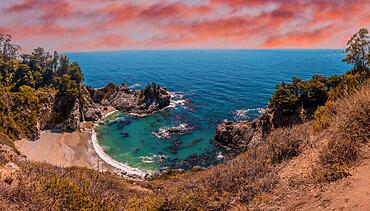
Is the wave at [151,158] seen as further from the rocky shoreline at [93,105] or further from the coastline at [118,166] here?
the rocky shoreline at [93,105]

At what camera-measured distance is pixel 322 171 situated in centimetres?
1017

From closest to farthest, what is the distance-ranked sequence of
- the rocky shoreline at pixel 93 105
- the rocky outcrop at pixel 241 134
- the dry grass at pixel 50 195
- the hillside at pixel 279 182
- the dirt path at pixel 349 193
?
1. the dirt path at pixel 349 193
2. the hillside at pixel 279 182
3. the dry grass at pixel 50 195
4. the rocky outcrop at pixel 241 134
5. the rocky shoreline at pixel 93 105

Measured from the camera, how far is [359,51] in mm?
42094

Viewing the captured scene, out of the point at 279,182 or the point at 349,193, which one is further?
the point at 279,182

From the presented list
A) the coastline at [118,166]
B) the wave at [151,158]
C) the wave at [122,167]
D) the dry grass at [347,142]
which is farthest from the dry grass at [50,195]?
the wave at [151,158]

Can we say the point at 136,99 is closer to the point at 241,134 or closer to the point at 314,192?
the point at 241,134

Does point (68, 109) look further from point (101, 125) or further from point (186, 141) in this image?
point (186, 141)

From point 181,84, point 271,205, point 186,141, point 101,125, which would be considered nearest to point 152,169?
point 186,141

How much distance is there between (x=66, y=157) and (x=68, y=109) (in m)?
21.1

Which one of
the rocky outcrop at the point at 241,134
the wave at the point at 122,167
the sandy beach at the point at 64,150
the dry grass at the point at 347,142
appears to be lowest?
the wave at the point at 122,167

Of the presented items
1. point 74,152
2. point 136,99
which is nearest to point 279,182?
point 74,152

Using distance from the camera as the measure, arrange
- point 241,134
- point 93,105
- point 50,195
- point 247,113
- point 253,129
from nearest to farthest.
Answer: point 50,195 < point 253,129 < point 241,134 < point 247,113 < point 93,105

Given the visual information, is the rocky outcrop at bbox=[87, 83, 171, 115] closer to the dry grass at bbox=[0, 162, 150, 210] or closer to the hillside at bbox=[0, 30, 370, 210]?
the hillside at bbox=[0, 30, 370, 210]

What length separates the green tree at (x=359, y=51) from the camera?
4041cm
